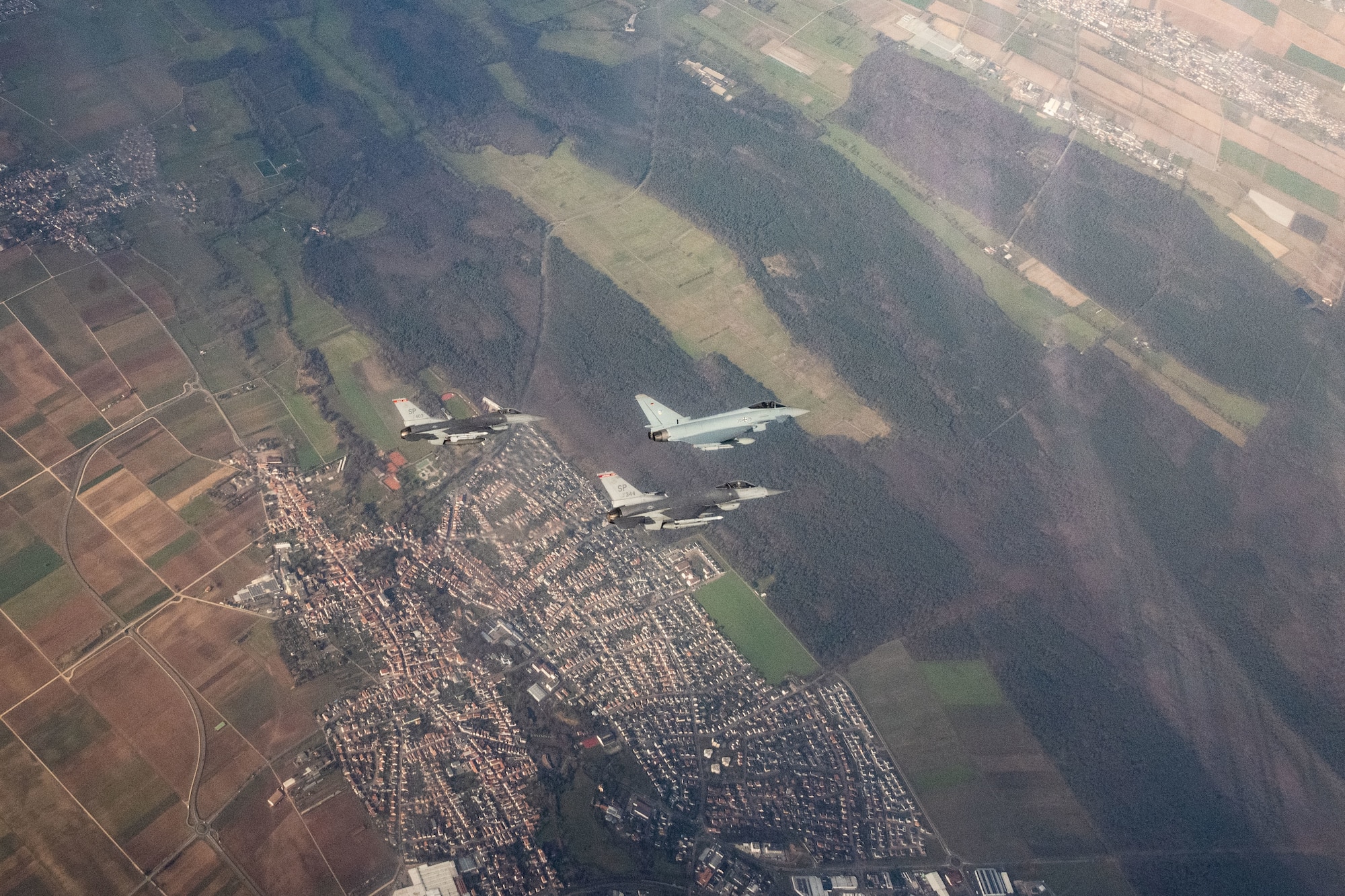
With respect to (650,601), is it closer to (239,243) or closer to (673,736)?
(673,736)

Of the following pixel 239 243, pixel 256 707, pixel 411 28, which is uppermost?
pixel 411 28

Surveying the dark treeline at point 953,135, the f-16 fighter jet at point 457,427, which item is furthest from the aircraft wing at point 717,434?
the dark treeline at point 953,135

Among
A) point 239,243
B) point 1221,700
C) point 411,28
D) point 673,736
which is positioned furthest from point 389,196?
point 1221,700

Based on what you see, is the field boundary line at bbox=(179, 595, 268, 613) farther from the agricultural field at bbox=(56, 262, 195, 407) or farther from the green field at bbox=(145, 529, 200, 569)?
the agricultural field at bbox=(56, 262, 195, 407)

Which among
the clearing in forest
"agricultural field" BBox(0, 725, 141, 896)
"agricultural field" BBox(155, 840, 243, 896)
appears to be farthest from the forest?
"agricultural field" BBox(0, 725, 141, 896)

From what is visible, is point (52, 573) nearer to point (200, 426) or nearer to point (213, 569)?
point (213, 569)
